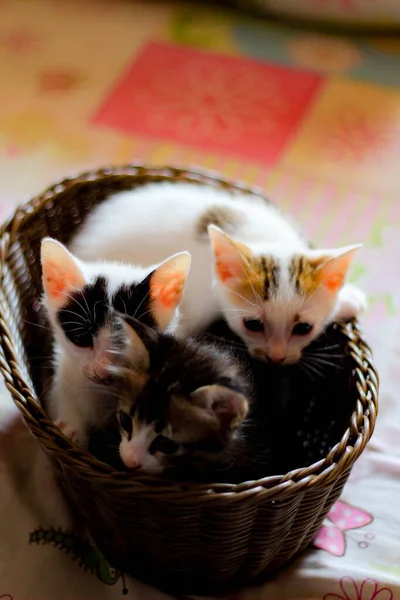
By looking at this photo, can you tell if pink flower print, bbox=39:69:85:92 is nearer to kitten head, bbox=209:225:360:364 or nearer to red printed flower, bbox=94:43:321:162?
red printed flower, bbox=94:43:321:162

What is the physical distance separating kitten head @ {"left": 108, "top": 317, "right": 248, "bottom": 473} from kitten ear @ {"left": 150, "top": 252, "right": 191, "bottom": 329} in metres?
0.10

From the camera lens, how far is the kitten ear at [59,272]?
97cm

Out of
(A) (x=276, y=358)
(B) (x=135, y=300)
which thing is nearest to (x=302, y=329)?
(A) (x=276, y=358)

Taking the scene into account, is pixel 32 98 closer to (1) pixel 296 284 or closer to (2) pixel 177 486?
(1) pixel 296 284

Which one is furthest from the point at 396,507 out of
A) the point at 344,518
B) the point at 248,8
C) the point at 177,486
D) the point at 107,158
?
the point at 248,8

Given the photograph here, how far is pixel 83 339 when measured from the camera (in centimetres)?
96

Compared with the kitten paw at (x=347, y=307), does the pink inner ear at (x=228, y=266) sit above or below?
above

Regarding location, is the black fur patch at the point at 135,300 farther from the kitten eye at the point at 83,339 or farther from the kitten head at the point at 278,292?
the kitten head at the point at 278,292

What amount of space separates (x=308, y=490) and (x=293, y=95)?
154cm

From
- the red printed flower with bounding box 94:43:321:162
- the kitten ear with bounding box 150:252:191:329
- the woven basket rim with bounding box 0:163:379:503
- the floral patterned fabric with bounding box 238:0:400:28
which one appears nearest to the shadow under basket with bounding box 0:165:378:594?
the woven basket rim with bounding box 0:163:379:503

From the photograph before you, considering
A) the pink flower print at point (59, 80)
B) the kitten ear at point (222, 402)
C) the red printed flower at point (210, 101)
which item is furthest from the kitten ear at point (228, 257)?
the pink flower print at point (59, 80)

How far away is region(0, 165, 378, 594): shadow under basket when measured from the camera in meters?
0.84

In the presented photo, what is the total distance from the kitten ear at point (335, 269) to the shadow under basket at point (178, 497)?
11 centimetres

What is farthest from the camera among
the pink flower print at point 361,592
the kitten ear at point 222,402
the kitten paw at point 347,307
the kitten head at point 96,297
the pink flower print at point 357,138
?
the pink flower print at point 357,138
